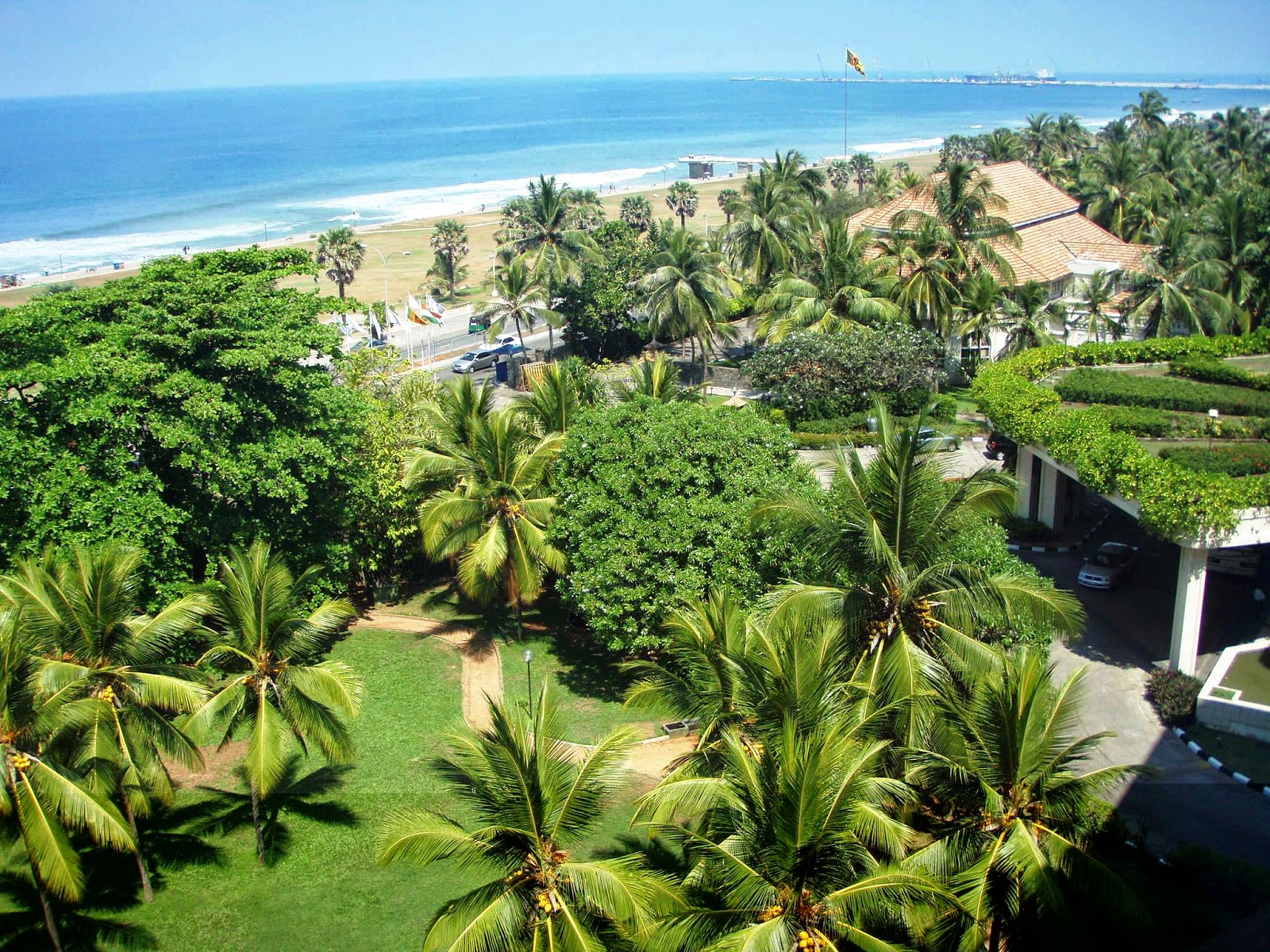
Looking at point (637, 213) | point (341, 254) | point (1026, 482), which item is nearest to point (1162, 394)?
point (1026, 482)

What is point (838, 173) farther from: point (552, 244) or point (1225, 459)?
point (1225, 459)

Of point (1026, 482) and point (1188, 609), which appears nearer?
point (1188, 609)

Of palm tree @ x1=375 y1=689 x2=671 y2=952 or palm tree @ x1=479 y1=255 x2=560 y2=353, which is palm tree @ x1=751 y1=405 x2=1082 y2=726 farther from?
palm tree @ x1=479 y1=255 x2=560 y2=353

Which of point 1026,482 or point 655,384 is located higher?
point 655,384

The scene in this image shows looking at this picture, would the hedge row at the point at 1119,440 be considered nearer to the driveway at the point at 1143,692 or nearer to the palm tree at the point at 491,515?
the driveway at the point at 1143,692

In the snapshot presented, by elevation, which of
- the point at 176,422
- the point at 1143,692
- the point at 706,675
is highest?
the point at 176,422

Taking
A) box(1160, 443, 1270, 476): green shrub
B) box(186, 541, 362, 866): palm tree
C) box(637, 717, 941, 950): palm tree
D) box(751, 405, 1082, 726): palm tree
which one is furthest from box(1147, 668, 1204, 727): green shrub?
box(186, 541, 362, 866): palm tree
